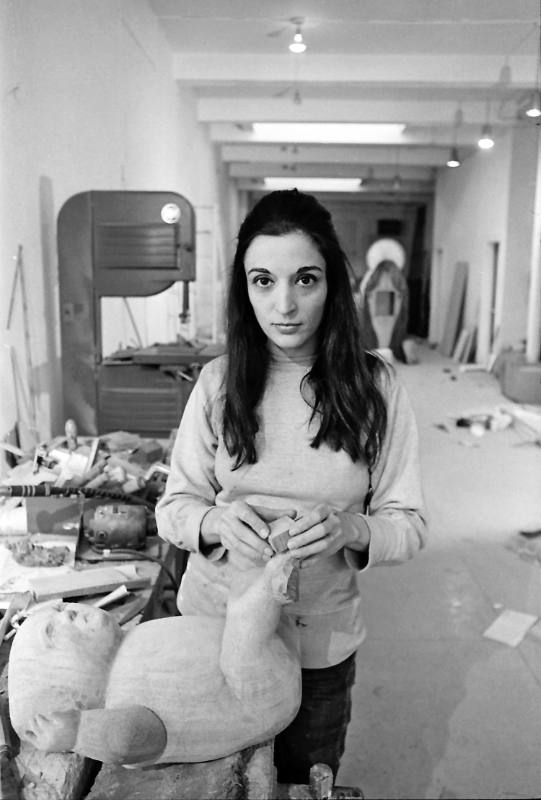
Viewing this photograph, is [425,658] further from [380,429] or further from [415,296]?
[415,296]

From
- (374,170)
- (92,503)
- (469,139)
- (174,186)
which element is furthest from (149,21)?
(374,170)

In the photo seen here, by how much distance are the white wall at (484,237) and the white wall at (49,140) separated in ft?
8.55

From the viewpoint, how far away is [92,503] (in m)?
1.64

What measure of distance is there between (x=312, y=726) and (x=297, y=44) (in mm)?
5205

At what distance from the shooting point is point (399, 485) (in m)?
1.10

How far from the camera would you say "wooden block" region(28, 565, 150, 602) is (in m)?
1.36

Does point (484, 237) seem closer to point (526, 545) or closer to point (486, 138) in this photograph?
point (486, 138)

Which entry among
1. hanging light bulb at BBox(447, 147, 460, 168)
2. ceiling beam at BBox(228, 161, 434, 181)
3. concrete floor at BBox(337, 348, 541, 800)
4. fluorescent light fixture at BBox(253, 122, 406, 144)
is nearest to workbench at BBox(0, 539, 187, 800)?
concrete floor at BBox(337, 348, 541, 800)

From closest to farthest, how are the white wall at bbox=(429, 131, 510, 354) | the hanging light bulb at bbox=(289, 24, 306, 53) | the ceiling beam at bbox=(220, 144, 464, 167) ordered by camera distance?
the hanging light bulb at bbox=(289, 24, 306, 53) → the white wall at bbox=(429, 131, 510, 354) → the ceiling beam at bbox=(220, 144, 464, 167)

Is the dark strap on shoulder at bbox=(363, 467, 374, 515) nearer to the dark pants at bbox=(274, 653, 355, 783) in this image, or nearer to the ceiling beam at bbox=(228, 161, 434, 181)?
the dark pants at bbox=(274, 653, 355, 783)

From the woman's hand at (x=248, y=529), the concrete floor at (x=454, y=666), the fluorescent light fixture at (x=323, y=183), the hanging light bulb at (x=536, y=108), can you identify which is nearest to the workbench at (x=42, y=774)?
the woman's hand at (x=248, y=529)

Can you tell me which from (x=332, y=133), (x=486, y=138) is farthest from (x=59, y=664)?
(x=332, y=133)

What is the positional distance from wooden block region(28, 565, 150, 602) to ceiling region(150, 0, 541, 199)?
2.12 metres

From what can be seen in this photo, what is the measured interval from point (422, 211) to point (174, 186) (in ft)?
35.7
